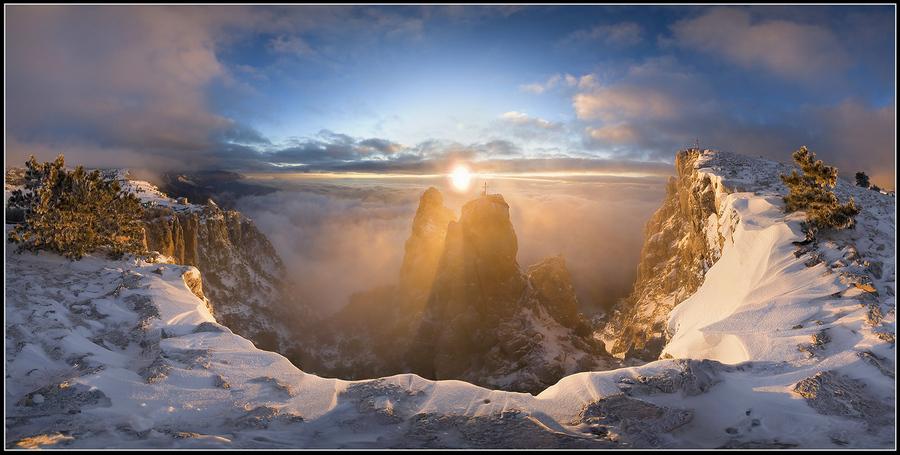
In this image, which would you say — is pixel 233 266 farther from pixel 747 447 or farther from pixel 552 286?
pixel 747 447

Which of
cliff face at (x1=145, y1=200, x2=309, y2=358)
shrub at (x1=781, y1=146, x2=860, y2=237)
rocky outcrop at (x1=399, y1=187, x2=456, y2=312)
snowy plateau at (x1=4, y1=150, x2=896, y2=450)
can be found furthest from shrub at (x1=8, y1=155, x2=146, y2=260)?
cliff face at (x1=145, y1=200, x2=309, y2=358)

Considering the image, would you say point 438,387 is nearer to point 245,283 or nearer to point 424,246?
point 424,246

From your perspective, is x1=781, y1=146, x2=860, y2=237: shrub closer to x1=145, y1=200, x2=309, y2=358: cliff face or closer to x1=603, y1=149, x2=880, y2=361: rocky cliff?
x1=603, y1=149, x2=880, y2=361: rocky cliff

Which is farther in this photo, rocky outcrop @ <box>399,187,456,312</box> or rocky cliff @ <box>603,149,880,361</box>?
rocky outcrop @ <box>399,187,456,312</box>

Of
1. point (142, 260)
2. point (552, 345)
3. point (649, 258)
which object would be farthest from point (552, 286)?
point (142, 260)

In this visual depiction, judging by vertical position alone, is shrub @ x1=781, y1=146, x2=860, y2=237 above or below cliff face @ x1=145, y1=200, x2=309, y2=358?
above

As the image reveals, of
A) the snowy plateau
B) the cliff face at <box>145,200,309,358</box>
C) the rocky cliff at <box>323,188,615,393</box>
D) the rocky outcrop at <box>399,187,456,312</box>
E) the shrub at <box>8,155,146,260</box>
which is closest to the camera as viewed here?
the snowy plateau

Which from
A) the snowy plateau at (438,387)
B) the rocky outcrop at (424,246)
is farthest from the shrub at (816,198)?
the rocky outcrop at (424,246)

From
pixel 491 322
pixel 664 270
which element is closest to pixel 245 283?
pixel 491 322
